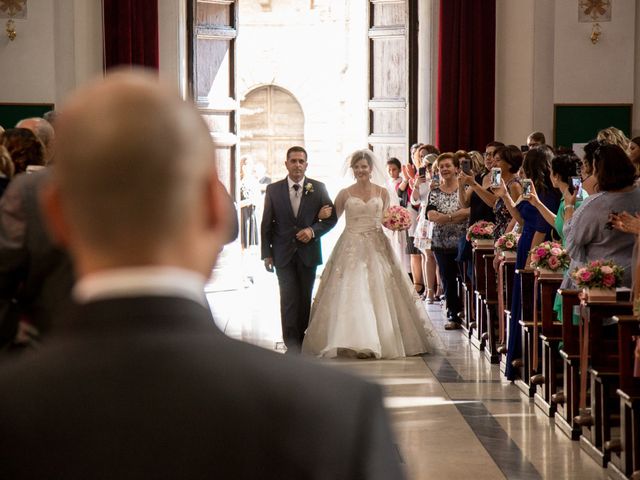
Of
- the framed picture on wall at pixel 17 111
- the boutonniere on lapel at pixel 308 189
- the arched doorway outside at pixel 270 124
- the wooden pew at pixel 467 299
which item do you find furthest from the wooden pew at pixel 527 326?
the arched doorway outside at pixel 270 124

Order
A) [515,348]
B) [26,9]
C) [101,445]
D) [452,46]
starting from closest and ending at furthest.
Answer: [101,445] → [515,348] → [26,9] → [452,46]

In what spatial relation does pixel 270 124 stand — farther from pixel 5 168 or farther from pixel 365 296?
pixel 5 168

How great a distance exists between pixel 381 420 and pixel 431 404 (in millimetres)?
6605

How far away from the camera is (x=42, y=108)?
43.2 ft

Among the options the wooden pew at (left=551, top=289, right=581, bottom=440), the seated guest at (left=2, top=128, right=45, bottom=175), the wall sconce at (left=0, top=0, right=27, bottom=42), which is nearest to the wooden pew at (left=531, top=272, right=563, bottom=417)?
the wooden pew at (left=551, top=289, right=581, bottom=440)

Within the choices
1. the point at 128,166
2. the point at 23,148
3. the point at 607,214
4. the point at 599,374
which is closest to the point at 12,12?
the point at 607,214

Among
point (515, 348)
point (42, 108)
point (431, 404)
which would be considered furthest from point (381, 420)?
point (42, 108)

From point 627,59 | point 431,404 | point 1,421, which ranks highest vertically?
point 627,59

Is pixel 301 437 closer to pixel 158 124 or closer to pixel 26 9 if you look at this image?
pixel 158 124

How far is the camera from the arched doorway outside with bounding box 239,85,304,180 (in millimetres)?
24469

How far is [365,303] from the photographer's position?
9.52 meters

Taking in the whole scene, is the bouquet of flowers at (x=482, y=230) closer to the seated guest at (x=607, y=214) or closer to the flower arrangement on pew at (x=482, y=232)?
the flower arrangement on pew at (x=482, y=232)

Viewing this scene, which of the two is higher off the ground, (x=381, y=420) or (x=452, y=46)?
(x=452, y=46)

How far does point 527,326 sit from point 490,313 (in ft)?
4.91
